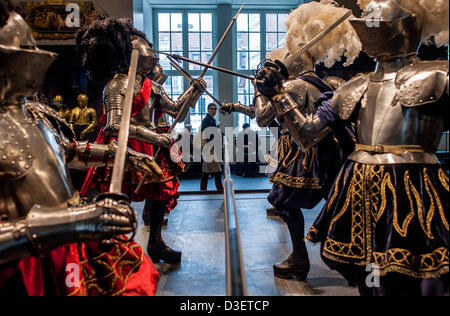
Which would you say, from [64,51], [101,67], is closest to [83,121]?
[64,51]

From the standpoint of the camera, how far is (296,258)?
8.66 feet

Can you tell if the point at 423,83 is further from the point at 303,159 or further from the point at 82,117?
the point at 82,117

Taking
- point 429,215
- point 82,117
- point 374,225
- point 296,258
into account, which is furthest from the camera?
point 82,117

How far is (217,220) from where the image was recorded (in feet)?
14.1

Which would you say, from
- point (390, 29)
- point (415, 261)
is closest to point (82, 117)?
point (390, 29)

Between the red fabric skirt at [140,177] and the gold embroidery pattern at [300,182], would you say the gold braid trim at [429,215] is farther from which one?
the red fabric skirt at [140,177]

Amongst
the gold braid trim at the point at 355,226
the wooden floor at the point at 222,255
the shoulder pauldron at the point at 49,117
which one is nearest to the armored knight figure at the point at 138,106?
the wooden floor at the point at 222,255

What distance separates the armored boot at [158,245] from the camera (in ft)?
9.74

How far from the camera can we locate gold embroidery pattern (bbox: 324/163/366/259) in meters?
1.48

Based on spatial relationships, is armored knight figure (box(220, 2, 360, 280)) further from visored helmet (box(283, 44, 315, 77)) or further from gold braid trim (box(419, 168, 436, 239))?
gold braid trim (box(419, 168, 436, 239))

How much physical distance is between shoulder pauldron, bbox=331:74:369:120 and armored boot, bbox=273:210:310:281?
1.15 metres

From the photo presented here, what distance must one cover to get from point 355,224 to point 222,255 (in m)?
1.81
